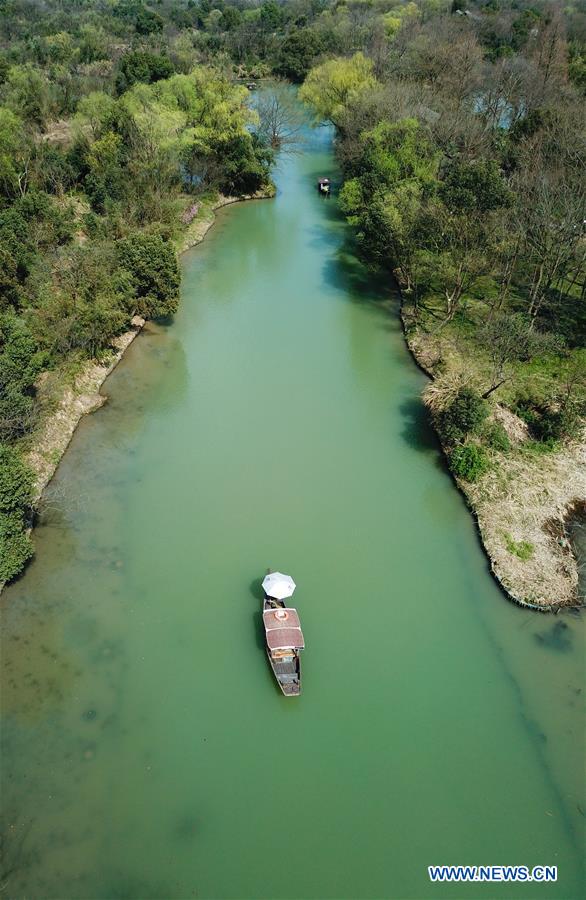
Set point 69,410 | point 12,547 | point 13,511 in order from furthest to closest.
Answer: point 69,410 < point 13,511 < point 12,547

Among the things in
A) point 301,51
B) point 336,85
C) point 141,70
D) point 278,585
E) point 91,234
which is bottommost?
point 278,585

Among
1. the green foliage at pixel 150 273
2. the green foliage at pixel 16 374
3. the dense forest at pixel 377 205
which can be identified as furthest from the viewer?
the green foliage at pixel 150 273

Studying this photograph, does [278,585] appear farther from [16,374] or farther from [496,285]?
[496,285]

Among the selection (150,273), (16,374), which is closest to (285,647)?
(16,374)

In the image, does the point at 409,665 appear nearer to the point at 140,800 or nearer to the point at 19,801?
the point at 140,800

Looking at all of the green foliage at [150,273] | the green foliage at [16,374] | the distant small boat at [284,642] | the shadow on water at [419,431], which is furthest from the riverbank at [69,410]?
the shadow on water at [419,431]

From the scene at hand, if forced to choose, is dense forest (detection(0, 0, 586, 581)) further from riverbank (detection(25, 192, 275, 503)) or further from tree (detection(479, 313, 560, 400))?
riverbank (detection(25, 192, 275, 503))

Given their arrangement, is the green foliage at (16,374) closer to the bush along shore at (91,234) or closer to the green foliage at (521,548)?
the bush along shore at (91,234)
